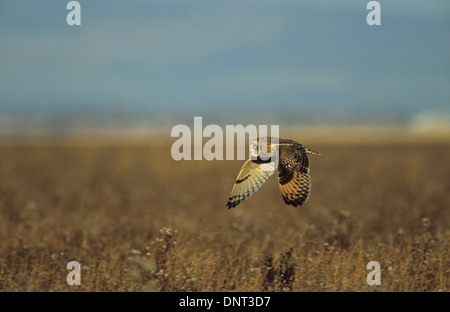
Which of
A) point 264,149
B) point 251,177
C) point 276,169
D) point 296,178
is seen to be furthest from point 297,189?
point 264,149

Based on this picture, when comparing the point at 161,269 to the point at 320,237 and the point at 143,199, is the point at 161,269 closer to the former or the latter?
the point at 320,237

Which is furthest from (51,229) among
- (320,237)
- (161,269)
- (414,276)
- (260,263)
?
(414,276)

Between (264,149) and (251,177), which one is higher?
(264,149)

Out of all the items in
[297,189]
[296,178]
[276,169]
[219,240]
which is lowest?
[219,240]

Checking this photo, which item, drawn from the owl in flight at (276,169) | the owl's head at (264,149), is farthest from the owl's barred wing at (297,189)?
the owl's head at (264,149)

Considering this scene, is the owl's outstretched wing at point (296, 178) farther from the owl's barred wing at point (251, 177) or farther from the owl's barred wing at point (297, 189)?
the owl's barred wing at point (251, 177)

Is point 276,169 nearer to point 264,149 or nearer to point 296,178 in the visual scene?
point 296,178
